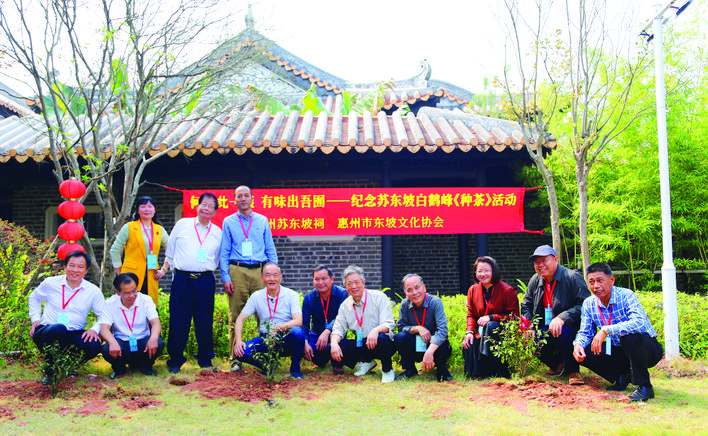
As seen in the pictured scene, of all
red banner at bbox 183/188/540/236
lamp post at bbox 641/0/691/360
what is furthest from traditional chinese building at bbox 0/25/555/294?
lamp post at bbox 641/0/691/360

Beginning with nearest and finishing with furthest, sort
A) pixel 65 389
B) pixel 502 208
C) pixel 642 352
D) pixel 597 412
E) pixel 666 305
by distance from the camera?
pixel 597 412
pixel 642 352
pixel 65 389
pixel 666 305
pixel 502 208

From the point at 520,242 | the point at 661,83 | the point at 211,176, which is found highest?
the point at 661,83

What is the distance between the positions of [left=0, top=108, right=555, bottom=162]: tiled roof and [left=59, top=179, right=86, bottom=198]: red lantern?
79 cm

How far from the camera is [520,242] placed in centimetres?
884

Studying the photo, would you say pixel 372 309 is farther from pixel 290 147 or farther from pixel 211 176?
pixel 211 176

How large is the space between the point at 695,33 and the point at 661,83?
8.19 ft

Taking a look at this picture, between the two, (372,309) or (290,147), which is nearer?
(372,309)

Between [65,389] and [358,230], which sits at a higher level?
[358,230]

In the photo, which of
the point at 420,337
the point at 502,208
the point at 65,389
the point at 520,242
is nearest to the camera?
the point at 65,389

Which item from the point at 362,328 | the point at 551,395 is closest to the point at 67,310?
the point at 362,328

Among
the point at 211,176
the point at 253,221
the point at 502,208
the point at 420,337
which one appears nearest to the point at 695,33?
the point at 502,208

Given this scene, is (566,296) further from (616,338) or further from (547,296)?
(616,338)

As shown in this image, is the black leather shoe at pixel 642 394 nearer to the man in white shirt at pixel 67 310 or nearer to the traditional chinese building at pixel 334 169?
the traditional chinese building at pixel 334 169

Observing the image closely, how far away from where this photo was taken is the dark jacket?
Result: 4.19 metres
